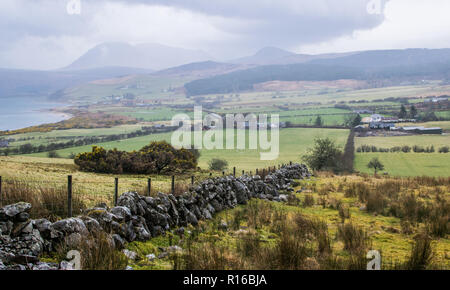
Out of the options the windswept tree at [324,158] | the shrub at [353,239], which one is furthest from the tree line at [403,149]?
the shrub at [353,239]

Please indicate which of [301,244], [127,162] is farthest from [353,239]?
[127,162]

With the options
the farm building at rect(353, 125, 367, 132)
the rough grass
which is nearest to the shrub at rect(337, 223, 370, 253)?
the rough grass

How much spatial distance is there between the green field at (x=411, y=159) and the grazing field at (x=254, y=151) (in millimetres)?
6652

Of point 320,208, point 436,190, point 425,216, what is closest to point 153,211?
point 320,208

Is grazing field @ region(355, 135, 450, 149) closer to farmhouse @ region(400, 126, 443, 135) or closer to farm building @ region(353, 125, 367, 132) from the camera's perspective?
farmhouse @ region(400, 126, 443, 135)

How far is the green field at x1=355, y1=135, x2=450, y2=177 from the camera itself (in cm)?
3956

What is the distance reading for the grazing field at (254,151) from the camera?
45469 mm

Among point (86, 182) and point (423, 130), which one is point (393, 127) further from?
point (86, 182)

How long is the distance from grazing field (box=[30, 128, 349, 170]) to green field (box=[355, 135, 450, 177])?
6652mm

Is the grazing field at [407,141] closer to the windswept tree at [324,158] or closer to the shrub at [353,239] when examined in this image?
the windswept tree at [324,158]

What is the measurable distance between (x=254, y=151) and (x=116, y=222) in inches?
2070

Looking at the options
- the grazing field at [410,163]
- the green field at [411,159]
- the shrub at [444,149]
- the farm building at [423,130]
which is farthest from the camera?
the farm building at [423,130]

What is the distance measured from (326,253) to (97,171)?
1903 cm
